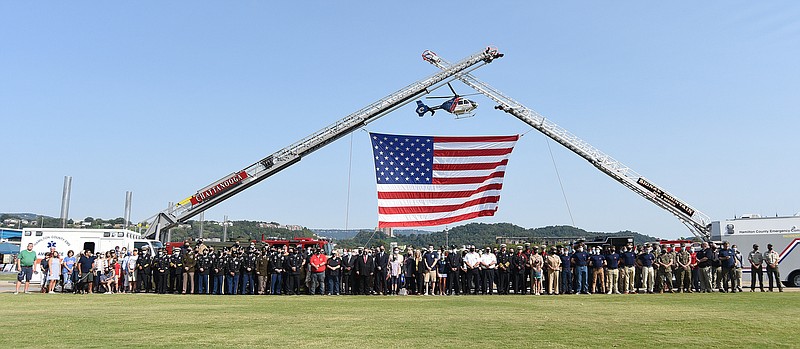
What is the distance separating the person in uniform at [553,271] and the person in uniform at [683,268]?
12.6ft

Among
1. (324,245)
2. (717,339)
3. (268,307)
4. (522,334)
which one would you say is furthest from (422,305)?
(324,245)

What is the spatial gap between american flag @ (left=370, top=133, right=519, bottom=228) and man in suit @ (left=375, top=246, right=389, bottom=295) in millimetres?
3019

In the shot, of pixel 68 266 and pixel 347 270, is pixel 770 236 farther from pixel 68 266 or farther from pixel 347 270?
pixel 68 266

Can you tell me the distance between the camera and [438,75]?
104 feet

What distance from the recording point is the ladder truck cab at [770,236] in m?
24.2

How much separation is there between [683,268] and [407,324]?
43.2ft

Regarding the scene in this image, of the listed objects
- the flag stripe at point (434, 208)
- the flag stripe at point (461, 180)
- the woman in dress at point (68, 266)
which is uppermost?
the flag stripe at point (461, 180)

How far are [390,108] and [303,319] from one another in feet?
66.8

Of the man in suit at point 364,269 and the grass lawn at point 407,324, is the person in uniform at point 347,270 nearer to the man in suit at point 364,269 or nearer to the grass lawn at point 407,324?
the man in suit at point 364,269

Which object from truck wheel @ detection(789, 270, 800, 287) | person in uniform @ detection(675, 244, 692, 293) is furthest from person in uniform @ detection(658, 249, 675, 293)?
truck wheel @ detection(789, 270, 800, 287)

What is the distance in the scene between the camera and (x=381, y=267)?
807 inches

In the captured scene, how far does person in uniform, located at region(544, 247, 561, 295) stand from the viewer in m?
20.1

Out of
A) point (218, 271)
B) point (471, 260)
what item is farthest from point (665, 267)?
point (218, 271)

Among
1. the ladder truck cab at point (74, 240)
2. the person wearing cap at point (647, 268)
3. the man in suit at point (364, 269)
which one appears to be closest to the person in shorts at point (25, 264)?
the ladder truck cab at point (74, 240)
